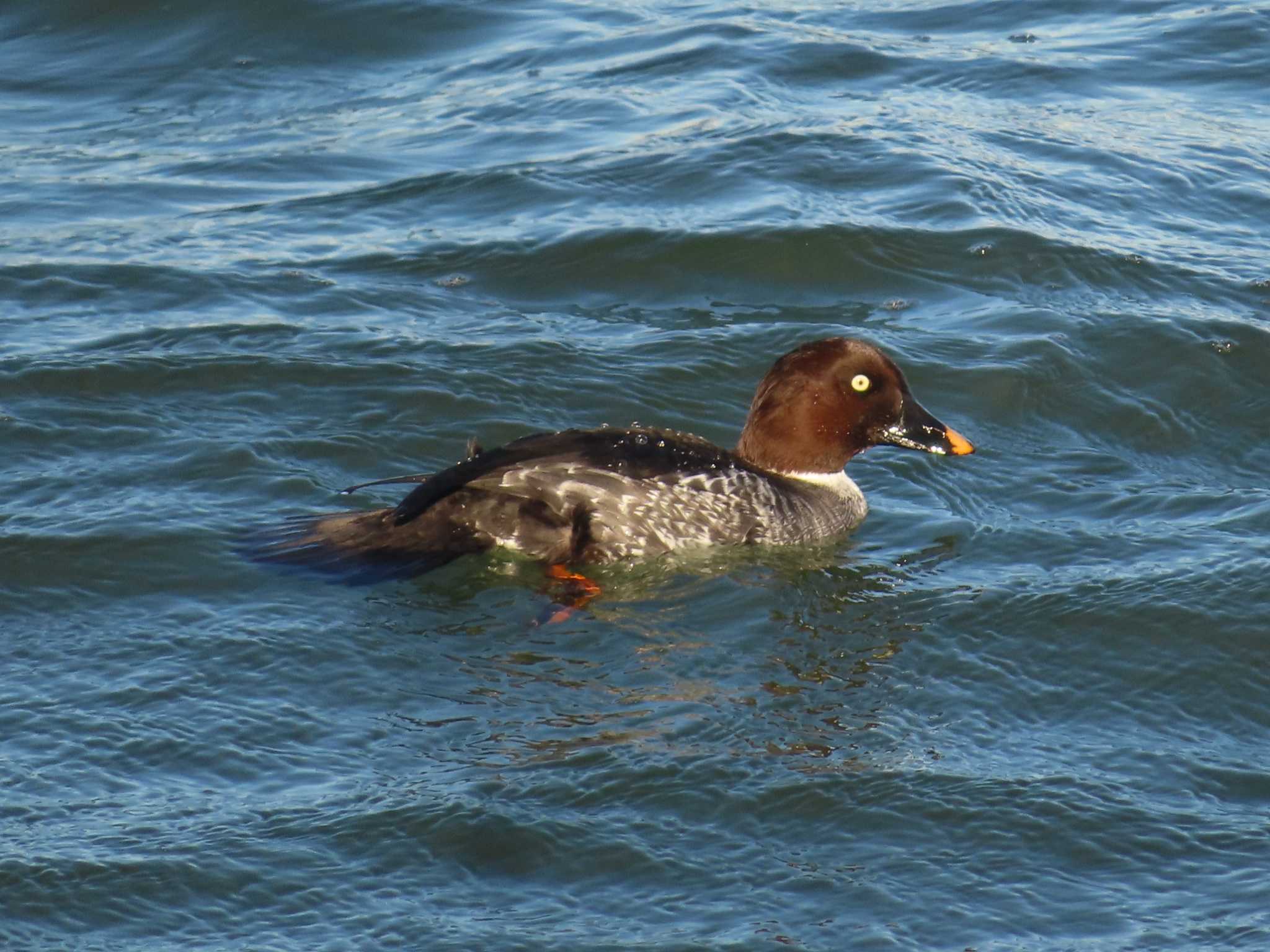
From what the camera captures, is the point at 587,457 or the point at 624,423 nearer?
the point at 587,457

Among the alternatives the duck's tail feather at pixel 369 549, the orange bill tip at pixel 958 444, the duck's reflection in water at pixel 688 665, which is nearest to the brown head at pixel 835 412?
the orange bill tip at pixel 958 444

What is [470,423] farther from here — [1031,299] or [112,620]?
[1031,299]

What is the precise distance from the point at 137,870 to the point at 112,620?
1.92 metres

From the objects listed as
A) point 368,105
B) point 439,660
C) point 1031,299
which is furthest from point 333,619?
point 368,105

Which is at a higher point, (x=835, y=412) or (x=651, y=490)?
(x=835, y=412)

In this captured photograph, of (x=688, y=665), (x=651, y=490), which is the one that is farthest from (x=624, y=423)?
(x=688, y=665)

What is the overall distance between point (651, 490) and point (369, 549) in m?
1.25

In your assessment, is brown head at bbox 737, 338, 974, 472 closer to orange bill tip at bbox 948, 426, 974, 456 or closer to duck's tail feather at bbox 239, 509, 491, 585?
orange bill tip at bbox 948, 426, 974, 456

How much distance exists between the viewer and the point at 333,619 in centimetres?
758

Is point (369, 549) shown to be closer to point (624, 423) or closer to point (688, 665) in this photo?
point (688, 665)

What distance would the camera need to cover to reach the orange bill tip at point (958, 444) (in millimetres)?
8914

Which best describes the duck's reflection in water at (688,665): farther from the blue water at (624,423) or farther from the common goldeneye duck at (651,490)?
the common goldeneye duck at (651,490)

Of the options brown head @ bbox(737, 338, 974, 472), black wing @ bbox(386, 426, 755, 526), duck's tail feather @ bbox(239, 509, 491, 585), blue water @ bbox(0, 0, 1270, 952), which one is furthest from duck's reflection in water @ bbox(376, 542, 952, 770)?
brown head @ bbox(737, 338, 974, 472)

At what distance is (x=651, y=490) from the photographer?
8.22 m
